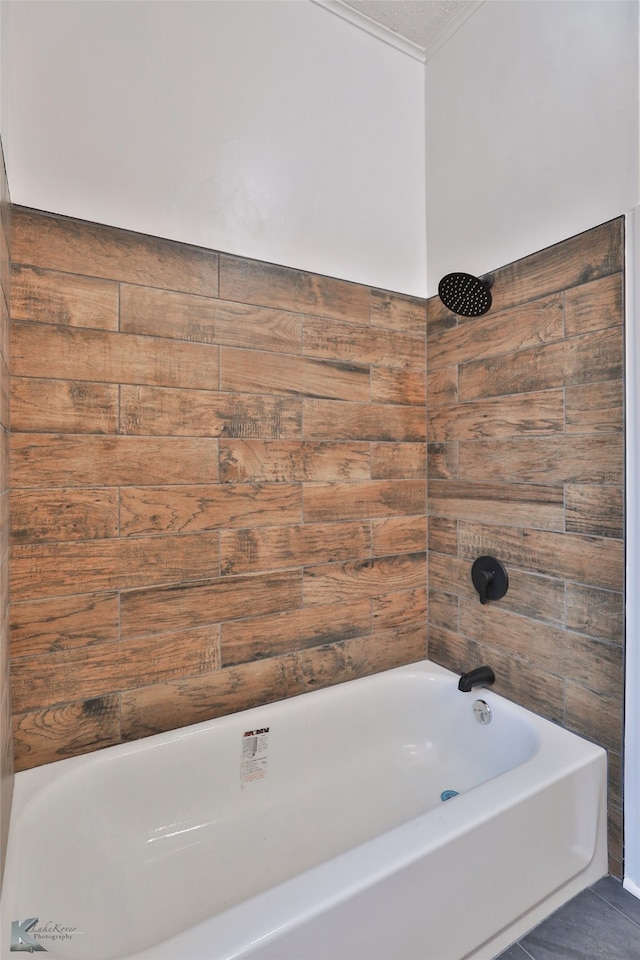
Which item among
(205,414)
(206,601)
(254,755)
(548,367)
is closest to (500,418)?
(548,367)

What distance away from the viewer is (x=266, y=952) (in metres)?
0.90

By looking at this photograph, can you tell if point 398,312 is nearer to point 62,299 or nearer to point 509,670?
point 62,299

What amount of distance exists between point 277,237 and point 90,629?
149 cm

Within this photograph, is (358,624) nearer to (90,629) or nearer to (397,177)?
(90,629)

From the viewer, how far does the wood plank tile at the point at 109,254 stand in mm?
1428

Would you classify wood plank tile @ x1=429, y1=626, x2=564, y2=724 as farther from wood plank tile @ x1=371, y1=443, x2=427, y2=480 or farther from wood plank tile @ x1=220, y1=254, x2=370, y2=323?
wood plank tile @ x1=220, y1=254, x2=370, y2=323

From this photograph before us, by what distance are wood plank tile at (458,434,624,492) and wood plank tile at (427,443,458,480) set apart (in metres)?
0.04

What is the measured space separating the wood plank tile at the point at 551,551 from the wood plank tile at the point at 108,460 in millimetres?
1055

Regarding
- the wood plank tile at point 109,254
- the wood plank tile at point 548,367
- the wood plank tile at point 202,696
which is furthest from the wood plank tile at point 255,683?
the wood plank tile at point 109,254

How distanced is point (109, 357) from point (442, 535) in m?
1.46

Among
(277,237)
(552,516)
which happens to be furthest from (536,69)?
(552,516)

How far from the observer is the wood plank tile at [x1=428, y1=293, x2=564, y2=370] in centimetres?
167

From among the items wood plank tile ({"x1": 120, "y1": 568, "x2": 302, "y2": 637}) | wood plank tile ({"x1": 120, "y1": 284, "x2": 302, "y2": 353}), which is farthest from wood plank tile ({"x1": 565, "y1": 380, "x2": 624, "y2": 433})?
wood plank tile ({"x1": 120, "y1": 568, "x2": 302, "y2": 637})

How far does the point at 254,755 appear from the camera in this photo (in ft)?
5.48
